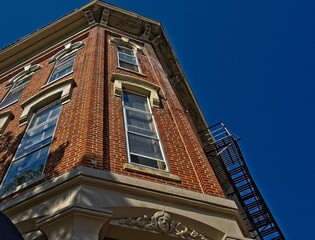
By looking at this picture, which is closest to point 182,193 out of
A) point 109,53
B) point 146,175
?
point 146,175

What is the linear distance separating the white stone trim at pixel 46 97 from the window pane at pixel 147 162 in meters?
3.37

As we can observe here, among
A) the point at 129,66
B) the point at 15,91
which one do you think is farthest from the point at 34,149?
the point at 15,91

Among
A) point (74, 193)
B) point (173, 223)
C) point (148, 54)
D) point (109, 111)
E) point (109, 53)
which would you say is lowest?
point (173, 223)

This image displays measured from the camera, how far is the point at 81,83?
10438 mm

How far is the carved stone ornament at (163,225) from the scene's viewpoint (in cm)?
574

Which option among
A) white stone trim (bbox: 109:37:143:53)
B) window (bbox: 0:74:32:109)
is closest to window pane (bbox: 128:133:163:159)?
window (bbox: 0:74:32:109)

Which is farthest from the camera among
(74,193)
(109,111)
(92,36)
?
(92,36)

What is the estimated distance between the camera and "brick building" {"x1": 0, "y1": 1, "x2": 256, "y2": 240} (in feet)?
18.8

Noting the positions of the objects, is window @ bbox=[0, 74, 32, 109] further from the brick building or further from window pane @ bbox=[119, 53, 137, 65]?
window pane @ bbox=[119, 53, 137, 65]

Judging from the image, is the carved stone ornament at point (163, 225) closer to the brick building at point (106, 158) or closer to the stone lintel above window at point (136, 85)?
the brick building at point (106, 158)

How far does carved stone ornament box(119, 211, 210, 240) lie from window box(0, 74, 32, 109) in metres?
9.47

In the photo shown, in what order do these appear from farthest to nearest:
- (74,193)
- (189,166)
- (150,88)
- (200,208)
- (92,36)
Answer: (92,36)
(150,88)
(189,166)
(200,208)
(74,193)

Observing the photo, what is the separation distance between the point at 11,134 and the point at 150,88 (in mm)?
3966

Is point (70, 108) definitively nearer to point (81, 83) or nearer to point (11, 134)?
point (81, 83)
